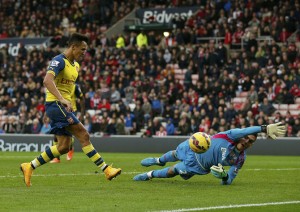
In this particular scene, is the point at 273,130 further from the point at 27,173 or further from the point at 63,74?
the point at 27,173

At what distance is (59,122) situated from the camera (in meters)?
14.1

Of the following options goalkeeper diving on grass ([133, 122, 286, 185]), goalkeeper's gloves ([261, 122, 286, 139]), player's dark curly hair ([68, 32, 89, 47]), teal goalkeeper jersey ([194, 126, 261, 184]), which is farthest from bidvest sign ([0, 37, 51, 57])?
goalkeeper's gloves ([261, 122, 286, 139])

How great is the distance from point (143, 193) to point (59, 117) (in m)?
2.18

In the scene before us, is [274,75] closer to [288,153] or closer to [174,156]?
[288,153]

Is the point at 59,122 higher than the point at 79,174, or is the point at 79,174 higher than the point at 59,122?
the point at 59,122

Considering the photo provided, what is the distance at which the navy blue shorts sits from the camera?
46.1 ft

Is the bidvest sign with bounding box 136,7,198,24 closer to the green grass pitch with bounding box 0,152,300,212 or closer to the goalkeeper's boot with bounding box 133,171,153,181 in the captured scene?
the green grass pitch with bounding box 0,152,300,212

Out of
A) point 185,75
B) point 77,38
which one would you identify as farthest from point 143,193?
point 185,75

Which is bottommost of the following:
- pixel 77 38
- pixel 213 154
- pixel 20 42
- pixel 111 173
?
pixel 111 173

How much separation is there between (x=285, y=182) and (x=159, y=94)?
20460 mm

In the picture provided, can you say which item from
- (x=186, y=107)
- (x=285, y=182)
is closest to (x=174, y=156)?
(x=285, y=182)

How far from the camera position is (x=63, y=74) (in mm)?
14383

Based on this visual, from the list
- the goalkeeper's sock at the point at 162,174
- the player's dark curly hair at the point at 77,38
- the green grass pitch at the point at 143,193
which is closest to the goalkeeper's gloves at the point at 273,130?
the green grass pitch at the point at 143,193

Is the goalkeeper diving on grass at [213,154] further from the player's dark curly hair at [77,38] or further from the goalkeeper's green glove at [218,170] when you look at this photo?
the player's dark curly hair at [77,38]
